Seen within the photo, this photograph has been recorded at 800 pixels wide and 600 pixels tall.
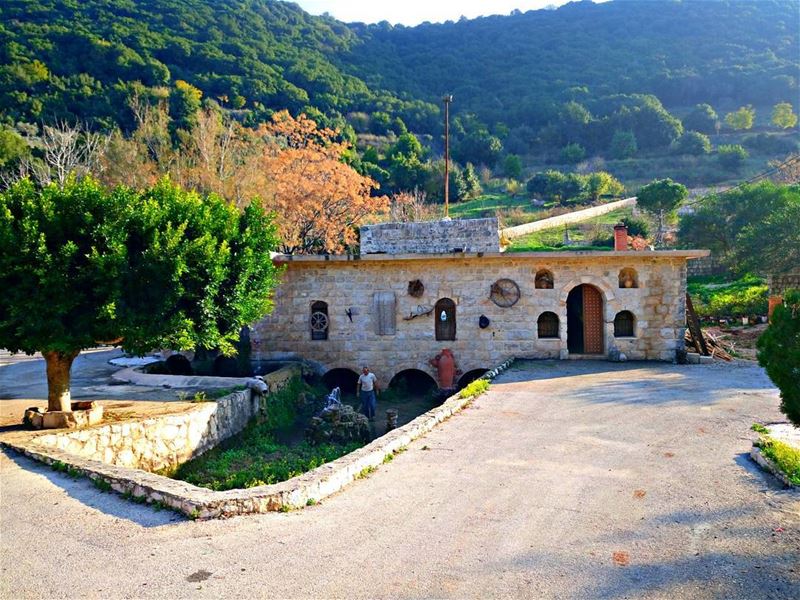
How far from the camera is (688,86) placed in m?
79.6

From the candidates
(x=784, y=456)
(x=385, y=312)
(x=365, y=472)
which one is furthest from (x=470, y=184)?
(x=365, y=472)

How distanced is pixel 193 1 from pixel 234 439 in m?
79.5

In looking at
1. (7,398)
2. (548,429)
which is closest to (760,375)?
(548,429)

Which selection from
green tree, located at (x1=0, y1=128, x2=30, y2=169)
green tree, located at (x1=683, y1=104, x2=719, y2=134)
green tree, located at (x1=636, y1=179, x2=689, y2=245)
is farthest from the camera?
green tree, located at (x1=683, y1=104, x2=719, y2=134)

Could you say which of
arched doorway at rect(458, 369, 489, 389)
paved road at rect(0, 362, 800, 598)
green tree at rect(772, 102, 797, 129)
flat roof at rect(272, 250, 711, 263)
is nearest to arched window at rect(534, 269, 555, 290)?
flat roof at rect(272, 250, 711, 263)

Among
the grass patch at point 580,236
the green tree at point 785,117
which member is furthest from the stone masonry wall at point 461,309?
the green tree at point 785,117

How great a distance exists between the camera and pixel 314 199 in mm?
28859

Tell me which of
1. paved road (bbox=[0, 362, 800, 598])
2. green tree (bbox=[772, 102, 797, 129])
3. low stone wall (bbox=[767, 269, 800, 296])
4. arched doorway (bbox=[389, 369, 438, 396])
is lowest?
arched doorway (bbox=[389, 369, 438, 396])

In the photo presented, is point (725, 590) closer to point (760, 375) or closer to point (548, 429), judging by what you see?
point (548, 429)

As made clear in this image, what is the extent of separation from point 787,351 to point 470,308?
38.8 ft

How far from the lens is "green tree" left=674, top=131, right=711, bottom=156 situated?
6192 centimetres

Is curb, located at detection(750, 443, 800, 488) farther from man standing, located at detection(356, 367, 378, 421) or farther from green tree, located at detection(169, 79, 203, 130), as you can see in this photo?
green tree, located at detection(169, 79, 203, 130)

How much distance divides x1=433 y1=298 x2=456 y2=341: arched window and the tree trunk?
10157mm

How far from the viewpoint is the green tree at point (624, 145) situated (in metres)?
64.1
